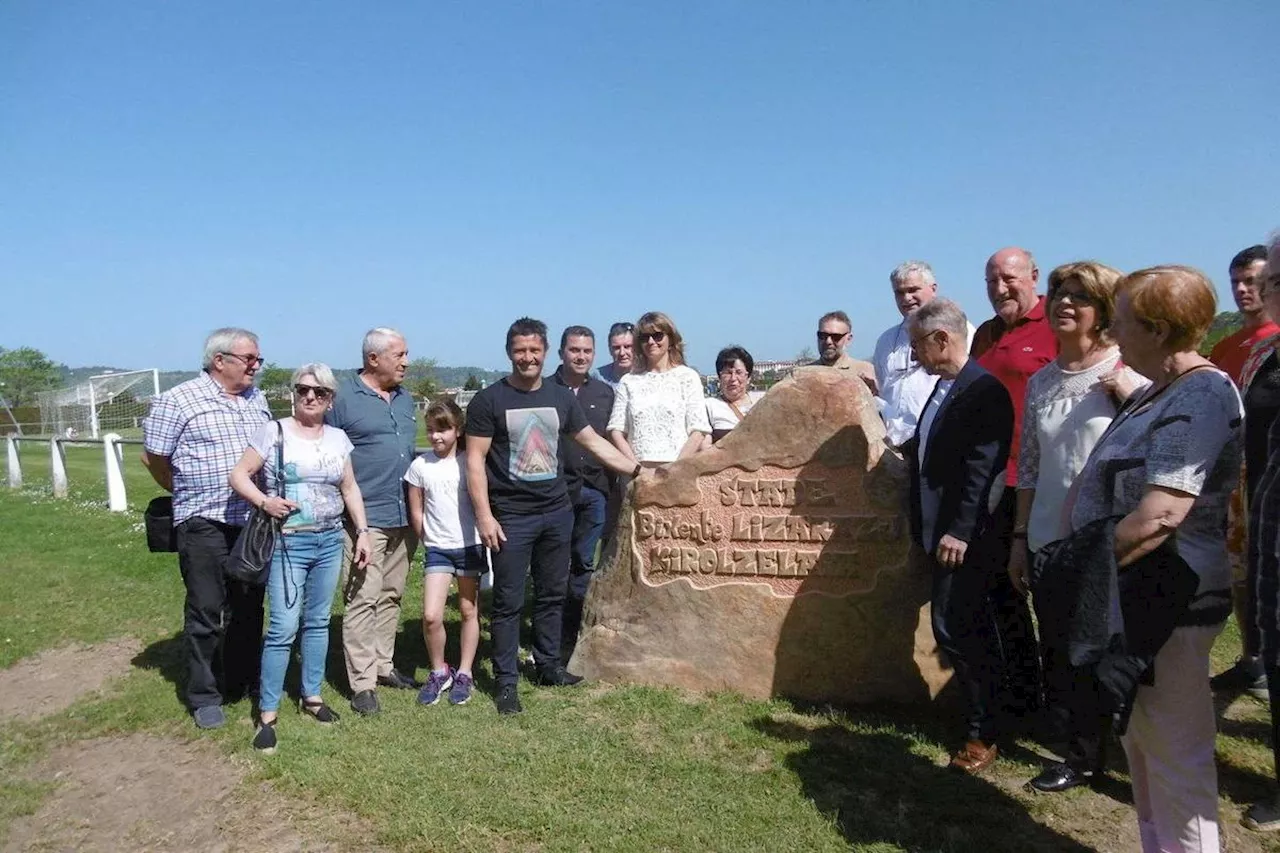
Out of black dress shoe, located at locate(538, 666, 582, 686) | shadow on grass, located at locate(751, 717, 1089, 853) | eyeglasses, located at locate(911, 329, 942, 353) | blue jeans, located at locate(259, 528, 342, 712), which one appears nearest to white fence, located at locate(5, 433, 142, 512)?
blue jeans, located at locate(259, 528, 342, 712)

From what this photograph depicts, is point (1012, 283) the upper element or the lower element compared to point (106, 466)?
upper

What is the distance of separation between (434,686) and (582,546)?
117cm

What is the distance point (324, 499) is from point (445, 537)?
2.13 feet

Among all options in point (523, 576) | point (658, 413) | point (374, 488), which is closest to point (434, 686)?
point (523, 576)

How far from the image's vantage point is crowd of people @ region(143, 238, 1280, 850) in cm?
238

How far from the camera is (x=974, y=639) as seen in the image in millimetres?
3539

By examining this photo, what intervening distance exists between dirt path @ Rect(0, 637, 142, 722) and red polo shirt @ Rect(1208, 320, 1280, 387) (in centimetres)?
638

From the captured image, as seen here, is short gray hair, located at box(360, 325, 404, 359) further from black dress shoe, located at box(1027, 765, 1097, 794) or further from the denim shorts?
black dress shoe, located at box(1027, 765, 1097, 794)

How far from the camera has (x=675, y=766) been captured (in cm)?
362

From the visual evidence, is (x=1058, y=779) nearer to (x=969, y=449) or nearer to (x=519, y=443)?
(x=969, y=449)

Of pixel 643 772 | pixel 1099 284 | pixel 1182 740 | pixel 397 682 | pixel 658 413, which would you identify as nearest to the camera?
pixel 1182 740

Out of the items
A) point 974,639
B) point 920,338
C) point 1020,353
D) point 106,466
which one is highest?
point 920,338

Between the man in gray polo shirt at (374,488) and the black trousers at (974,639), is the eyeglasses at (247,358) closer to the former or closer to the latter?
the man in gray polo shirt at (374,488)

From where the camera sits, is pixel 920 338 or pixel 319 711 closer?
pixel 920 338
